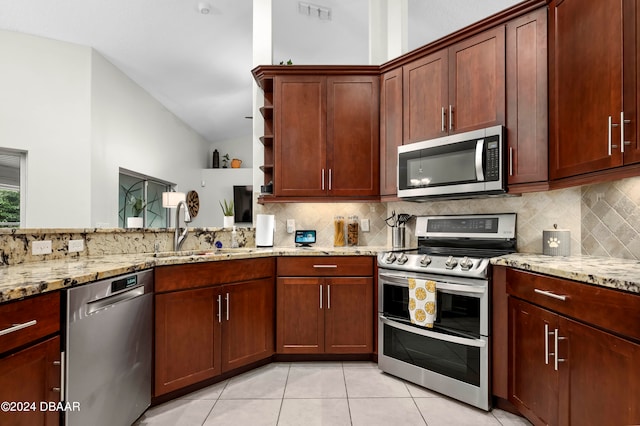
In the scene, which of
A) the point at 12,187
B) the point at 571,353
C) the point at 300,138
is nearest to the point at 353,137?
the point at 300,138

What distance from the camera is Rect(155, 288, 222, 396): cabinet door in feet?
6.66

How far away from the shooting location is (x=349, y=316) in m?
2.67

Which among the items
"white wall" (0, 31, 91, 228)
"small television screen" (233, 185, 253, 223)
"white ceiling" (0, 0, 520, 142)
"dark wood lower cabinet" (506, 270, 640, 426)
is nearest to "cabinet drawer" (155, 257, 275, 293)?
"dark wood lower cabinet" (506, 270, 640, 426)

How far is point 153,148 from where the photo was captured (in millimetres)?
5355

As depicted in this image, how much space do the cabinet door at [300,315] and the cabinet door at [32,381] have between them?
1534 mm

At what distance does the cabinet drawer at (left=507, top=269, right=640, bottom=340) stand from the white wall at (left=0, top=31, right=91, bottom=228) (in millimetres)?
4175

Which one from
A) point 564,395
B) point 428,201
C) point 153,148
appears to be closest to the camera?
point 564,395

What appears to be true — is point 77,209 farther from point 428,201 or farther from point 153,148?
point 428,201

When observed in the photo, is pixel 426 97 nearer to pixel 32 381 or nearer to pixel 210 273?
pixel 210 273

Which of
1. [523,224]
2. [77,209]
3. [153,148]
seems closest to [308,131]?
[523,224]

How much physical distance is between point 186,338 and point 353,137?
6.71ft

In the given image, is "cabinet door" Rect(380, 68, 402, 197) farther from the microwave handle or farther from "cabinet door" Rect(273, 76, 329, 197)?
the microwave handle

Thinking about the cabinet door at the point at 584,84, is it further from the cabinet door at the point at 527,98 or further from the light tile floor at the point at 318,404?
the light tile floor at the point at 318,404

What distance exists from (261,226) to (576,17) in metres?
2.55
